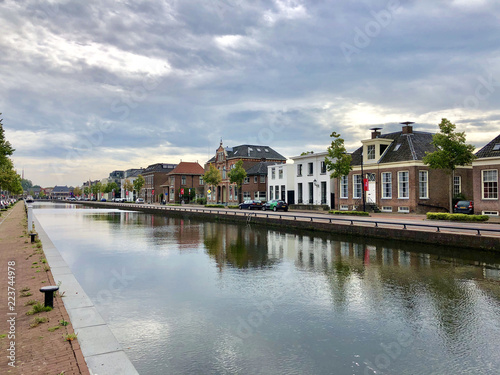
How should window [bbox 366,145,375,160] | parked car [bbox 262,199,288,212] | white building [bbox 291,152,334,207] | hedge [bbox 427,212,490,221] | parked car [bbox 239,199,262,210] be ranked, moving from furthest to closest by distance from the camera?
1. parked car [bbox 239,199,262,210]
2. white building [bbox 291,152,334,207]
3. parked car [bbox 262,199,288,212]
4. window [bbox 366,145,375,160]
5. hedge [bbox 427,212,490,221]

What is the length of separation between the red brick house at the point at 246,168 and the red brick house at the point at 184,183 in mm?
18226

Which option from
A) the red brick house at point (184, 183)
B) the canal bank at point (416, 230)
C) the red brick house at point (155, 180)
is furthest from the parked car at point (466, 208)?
the red brick house at point (155, 180)

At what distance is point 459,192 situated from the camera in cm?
4162

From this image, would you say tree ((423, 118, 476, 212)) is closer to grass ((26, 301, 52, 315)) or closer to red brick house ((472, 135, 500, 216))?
red brick house ((472, 135, 500, 216))

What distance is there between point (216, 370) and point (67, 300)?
4853 millimetres

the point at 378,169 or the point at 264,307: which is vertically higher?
the point at 378,169

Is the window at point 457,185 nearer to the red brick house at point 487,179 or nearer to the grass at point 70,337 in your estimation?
the red brick house at point 487,179

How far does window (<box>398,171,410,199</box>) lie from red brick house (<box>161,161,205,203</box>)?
68.3 m

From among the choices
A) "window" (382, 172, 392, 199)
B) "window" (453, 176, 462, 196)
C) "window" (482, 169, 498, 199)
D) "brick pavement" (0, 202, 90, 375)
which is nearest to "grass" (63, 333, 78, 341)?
"brick pavement" (0, 202, 90, 375)

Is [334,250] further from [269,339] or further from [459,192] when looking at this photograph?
[459,192]

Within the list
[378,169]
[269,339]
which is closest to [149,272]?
[269,339]

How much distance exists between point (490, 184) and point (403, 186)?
9101mm

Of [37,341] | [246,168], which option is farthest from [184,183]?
[37,341]

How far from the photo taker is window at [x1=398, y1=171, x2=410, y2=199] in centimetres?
4003
